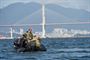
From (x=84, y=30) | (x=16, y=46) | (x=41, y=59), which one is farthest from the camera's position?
(x=84, y=30)

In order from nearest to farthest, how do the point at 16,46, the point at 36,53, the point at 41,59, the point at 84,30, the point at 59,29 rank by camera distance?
the point at 41,59, the point at 36,53, the point at 16,46, the point at 59,29, the point at 84,30

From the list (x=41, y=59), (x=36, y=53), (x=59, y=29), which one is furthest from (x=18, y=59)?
(x=59, y=29)

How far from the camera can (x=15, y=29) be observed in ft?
572

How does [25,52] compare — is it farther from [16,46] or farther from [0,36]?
[0,36]

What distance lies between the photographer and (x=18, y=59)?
2020 inches

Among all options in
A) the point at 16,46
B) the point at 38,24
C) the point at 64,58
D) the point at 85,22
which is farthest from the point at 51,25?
the point at 64,58

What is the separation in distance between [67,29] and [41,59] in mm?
123473

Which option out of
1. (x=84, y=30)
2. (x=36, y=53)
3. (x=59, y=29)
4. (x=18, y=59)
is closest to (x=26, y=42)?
(x=36, y=53)

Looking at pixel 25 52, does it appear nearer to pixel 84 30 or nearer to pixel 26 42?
pixel 26 42

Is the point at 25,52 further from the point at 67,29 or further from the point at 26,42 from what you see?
the point at 67,29

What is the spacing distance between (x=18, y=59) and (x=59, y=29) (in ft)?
374

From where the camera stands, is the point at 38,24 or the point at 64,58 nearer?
the point at 64,58

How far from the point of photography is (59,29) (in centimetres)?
16512

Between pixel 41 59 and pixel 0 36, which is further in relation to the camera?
pixel 0 36
